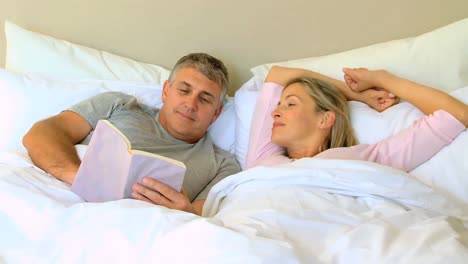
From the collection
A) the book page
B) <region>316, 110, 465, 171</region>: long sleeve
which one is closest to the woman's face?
<region>316, 110, 465, 171</region>: long sleeve

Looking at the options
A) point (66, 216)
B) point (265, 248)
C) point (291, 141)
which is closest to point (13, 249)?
point (66, 216)

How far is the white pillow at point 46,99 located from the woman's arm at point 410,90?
45 cm

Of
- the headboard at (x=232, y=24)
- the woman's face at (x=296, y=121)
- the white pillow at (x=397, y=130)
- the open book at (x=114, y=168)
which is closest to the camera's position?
the open book at (x=114, y=168)

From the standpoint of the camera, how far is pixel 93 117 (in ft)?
5.07

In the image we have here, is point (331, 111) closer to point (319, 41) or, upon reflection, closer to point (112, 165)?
point (319, 41)

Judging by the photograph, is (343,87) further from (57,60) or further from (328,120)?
(57,60)

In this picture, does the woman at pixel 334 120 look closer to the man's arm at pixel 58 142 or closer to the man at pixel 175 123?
the man at pixel 175 123

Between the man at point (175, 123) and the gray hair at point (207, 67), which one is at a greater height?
the gray hair at point (207, 67)

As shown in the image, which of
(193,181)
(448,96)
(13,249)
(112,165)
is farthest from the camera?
(193,181)

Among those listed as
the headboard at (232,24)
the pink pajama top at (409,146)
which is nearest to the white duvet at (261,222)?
the pink pajama top at (409,146)

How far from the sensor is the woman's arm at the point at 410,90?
53.5 inches

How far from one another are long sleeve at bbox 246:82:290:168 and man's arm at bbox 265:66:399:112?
3 cm

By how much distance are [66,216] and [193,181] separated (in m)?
0.50

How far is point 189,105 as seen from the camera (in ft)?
5.14
